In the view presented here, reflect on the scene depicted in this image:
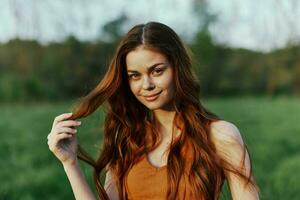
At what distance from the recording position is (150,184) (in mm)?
2455

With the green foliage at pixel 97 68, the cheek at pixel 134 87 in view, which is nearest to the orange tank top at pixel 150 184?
Result: the cheek at pixel 134 87

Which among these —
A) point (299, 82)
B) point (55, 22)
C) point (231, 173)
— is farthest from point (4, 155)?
point (299, 82)

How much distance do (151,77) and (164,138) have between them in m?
Answer: 0.31

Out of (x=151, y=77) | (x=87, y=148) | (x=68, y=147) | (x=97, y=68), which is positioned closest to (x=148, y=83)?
(x=151, y=77)

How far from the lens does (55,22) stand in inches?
580

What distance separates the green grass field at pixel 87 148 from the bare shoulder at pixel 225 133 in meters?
0.55

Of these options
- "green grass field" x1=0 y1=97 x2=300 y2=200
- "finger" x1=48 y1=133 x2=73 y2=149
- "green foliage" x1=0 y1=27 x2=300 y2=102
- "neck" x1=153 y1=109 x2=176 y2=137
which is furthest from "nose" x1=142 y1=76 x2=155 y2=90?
"green foliage" x1=0 y1=27 x2=300 y2=102

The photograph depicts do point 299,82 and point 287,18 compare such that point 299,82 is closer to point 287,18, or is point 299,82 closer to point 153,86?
point 287,18

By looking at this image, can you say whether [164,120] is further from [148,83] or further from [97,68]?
[97,68]

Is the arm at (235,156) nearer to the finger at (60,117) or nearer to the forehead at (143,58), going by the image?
the forehead at (143,58)

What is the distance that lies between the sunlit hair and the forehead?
16 millimetres

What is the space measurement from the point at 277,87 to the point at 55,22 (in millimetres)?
8790

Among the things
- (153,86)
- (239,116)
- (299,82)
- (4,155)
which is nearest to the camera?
(153,86)

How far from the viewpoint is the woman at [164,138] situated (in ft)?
7.86
